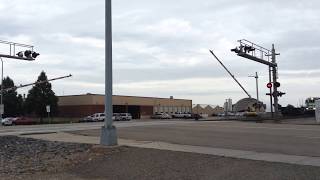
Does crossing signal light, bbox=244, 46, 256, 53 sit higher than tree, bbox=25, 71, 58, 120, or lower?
higher

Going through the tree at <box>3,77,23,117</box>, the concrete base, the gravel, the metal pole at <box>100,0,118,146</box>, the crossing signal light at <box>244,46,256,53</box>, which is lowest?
the gravel

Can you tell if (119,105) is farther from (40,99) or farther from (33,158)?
(33,158)

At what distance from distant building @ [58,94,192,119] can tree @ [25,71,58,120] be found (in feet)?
46.6

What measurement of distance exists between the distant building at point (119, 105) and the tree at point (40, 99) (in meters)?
14.2

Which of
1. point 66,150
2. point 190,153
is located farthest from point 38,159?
point 190,153

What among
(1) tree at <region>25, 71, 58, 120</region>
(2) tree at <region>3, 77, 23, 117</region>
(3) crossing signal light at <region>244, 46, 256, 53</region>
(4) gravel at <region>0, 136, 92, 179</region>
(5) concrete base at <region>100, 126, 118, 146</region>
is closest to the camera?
(4) gravel at <region>0, 136, 92, 179</region>

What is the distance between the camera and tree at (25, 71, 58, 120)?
9512 cm

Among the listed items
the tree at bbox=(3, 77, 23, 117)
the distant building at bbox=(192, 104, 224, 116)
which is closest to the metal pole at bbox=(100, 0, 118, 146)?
the tree at bbox=(3, 77, 23, 117)

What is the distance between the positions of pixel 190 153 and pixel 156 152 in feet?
3.52

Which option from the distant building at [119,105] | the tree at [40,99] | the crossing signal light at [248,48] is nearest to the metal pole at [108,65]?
the crossing signal light at [248,48]

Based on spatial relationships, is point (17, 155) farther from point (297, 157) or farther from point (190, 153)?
point (297, 157)

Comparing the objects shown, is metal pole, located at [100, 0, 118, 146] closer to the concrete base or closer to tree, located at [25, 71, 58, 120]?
the concrete base

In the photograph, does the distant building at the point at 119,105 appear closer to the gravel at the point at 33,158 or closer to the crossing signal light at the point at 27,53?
the crossing signal light at the point at 27,53

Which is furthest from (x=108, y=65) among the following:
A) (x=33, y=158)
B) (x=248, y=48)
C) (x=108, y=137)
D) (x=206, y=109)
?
(x=206, y=109)
